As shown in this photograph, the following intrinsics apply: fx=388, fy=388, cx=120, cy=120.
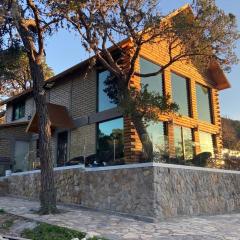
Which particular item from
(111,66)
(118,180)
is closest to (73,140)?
(111,66)

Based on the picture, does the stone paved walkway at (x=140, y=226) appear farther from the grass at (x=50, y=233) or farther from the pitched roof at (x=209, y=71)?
the pitched roof at (x=209, y=71)

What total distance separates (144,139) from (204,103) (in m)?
9.20

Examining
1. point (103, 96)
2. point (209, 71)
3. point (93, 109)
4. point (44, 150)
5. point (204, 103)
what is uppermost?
point (209, 71)

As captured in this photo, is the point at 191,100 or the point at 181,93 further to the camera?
the point at 191,100

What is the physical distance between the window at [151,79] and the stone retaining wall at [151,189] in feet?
16.4

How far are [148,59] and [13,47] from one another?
21.3 feet

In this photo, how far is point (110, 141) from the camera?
1628 centimetres

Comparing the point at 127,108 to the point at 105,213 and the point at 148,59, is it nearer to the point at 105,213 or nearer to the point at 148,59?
the point at 105,213

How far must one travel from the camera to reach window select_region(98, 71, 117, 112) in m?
17.8

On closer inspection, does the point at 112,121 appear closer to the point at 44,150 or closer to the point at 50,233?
the point at 44,150

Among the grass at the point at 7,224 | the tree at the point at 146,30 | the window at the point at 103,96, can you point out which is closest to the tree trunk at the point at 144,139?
the tree at the point at 146,30

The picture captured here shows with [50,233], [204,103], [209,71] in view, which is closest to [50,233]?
[50,233]

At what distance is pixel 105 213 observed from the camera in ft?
42.4

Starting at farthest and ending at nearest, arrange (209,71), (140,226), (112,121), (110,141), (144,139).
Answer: (209,71), (112,121), (110,141), (144,139), (140,226)
